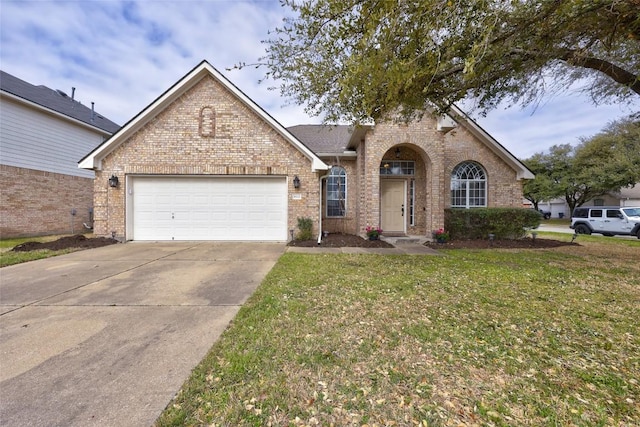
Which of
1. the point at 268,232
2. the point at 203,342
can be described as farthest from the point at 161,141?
the point at 203,342

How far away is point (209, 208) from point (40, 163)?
26.8ft

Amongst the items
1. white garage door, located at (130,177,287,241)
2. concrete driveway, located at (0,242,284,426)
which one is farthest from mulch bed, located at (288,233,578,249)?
concrete driveway, located at (0,242,284,426)

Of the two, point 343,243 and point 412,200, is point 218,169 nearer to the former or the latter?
point 343,243

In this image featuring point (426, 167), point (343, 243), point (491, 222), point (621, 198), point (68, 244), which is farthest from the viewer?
point (621, 198)

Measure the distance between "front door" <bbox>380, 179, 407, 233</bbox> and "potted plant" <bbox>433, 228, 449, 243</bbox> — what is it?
1639 mm

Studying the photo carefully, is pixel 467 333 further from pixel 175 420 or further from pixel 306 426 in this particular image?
pixel 175 420

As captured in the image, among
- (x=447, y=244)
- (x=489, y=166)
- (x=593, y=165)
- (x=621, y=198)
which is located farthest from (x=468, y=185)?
(x=621, y=198)

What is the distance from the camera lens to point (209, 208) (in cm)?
959

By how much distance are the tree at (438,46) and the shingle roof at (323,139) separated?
6.07 metres

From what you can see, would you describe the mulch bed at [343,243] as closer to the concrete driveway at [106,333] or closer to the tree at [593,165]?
the concrete driveway at [106,333]

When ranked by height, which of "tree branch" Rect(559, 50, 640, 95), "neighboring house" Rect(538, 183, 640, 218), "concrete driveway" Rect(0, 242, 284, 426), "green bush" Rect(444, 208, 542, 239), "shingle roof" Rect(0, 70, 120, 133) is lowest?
"concrete driveway" Rect(0, 242, 284, 426)

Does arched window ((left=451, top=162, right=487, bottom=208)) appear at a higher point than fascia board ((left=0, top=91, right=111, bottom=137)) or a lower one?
lower

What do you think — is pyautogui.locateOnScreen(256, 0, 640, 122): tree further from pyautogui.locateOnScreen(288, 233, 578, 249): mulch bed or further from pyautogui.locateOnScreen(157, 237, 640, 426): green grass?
pyautogui.locateOnScreen(288, 233, 578, 249): mulch bed

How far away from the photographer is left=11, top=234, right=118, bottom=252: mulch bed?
25.9 feet
